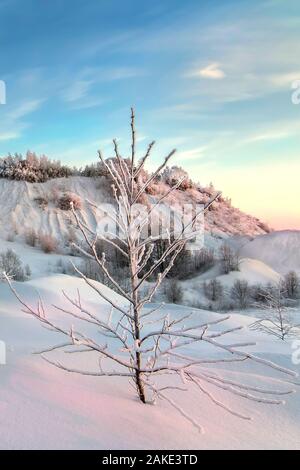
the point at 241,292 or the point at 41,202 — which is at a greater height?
the point at 41,202

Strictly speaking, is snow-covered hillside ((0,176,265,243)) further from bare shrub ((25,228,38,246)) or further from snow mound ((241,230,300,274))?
snow mound ((241,230,300,274))

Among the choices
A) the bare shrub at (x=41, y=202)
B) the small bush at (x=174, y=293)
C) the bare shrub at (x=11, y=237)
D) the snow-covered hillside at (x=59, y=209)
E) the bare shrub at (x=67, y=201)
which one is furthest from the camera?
the bare shrub at (x=41, y=202)

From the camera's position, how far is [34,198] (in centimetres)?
2289

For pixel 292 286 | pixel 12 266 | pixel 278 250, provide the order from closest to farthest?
pixel 12 266 → pixel 292 286 → pixel 278 250

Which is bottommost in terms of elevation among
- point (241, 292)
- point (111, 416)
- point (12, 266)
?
point (241, 292)

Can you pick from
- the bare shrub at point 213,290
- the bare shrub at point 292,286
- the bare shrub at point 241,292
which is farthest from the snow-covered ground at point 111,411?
the bare shrub at point 292,286

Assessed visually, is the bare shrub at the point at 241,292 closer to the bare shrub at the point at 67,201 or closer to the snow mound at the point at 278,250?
the snow mound at the point at 278,250

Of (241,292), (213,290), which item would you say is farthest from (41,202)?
(241,292)

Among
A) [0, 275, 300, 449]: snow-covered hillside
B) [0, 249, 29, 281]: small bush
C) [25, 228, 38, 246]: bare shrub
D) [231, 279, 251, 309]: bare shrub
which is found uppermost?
[25, 228, 38, 246]: bare shrub

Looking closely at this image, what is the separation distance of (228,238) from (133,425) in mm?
19549

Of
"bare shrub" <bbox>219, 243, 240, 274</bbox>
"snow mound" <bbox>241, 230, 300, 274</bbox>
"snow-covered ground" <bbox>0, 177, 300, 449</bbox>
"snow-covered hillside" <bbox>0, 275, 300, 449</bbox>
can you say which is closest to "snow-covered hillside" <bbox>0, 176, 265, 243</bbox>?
"snow mound" <bbox>241, 230, 300, 274</bbox>

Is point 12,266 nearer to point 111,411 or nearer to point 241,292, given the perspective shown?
point 241,292

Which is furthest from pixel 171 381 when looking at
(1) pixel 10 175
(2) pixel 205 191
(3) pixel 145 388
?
(2) pixel 205 191

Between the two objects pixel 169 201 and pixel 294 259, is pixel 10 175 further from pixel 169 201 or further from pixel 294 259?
pixel 294 259
